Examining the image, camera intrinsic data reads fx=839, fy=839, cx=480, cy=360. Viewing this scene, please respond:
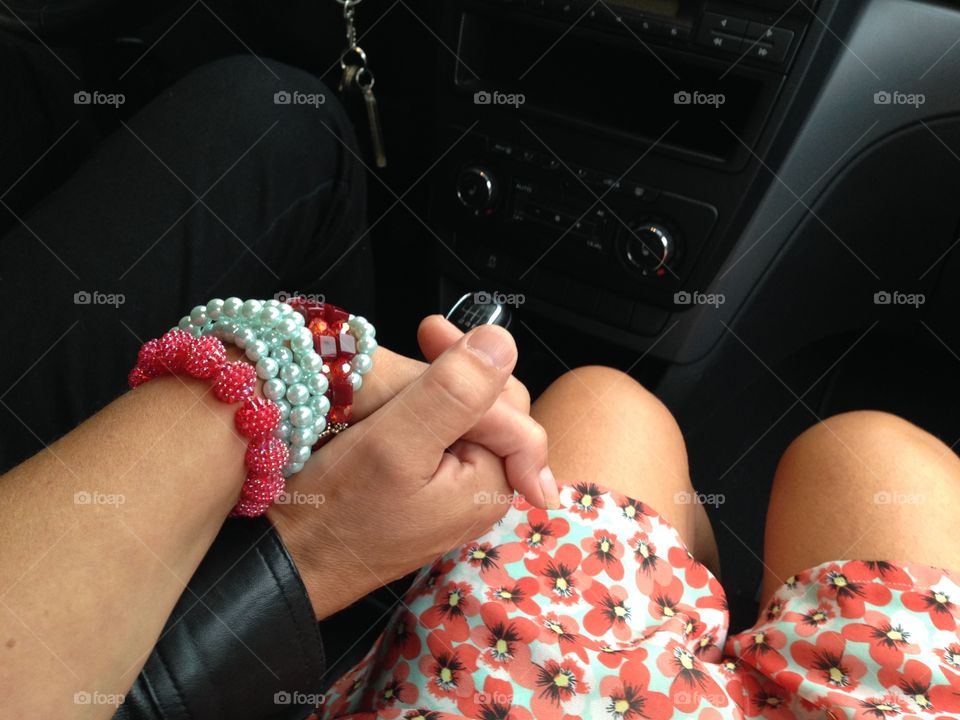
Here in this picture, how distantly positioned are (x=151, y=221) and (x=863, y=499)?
74 cm

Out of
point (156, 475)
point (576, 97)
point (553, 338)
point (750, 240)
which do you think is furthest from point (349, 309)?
point (156, 475)

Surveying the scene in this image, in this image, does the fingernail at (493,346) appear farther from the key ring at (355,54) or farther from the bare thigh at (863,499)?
the key ring at (355,54)

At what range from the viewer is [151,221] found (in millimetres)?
843

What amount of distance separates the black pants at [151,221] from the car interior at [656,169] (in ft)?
0.61

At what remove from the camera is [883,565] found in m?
0.68

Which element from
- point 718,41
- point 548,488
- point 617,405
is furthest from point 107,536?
point 718,41

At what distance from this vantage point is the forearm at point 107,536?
45cm

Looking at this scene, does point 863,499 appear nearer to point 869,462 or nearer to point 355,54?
point 869,462

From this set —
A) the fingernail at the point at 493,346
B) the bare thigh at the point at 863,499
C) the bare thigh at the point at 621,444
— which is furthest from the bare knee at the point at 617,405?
the fingernail at the point at 493,346

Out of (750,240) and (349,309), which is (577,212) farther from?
(349,309)

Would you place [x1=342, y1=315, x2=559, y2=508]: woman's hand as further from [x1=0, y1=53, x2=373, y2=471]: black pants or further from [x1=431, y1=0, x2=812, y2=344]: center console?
[x1=431, y1=0, x2=812, y2=344]: center console

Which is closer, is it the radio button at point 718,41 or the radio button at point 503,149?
the radio button at point 718,41

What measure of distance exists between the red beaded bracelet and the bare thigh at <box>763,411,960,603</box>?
497 millimetres

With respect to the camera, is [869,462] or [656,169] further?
[656,169]
